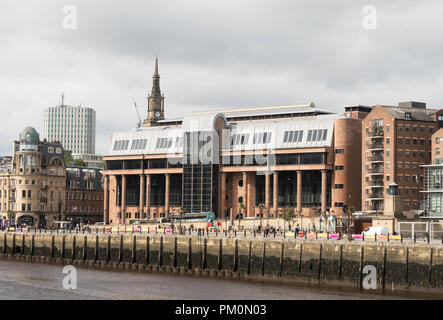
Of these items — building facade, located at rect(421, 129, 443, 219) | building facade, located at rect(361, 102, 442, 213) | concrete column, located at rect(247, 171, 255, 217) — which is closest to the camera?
building facade, located at rect(421, 129, 443, 219)

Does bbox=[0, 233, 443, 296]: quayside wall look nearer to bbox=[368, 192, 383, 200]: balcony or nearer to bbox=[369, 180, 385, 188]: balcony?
bbox=[369, 180, 385, 188]: balcony

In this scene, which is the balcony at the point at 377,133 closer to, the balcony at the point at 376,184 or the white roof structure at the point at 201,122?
the balcony at the point at 376,184

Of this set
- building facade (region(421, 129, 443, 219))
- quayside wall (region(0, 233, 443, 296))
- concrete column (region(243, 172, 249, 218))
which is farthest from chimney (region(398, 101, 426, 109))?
quayside wall (region(0, 233, 443, 296))

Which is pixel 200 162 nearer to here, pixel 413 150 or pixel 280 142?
pixel 280 142

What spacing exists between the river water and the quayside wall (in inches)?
153

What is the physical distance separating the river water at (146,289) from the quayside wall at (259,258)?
153 inches

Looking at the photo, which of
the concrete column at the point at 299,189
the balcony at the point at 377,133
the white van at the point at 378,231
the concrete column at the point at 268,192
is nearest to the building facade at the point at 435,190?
the white van at the point at 378,231

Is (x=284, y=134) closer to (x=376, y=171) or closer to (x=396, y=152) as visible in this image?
(x=376, y=171)

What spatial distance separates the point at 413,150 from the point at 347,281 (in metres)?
82.6

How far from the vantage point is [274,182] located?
617 ft

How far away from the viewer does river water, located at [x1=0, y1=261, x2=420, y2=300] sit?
87.1 meters
